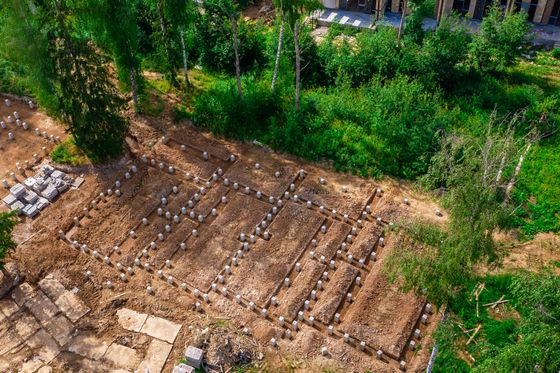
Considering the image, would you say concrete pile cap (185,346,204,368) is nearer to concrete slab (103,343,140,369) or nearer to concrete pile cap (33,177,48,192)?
concrete slab (103,343,140,369)

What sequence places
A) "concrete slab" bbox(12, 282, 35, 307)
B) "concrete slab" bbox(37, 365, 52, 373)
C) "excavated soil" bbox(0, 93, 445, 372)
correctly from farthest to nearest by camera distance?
"concrete slab" bbox(12, 282, 35, 307)
"excavated soil" bbox(0, 93, 445, 372)
"concrete slab" bbox(37, 365, 52, 373)

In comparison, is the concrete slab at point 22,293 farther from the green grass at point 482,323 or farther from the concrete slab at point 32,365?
the green grass at point 482,323

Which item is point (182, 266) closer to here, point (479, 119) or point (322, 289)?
point (322, 289)

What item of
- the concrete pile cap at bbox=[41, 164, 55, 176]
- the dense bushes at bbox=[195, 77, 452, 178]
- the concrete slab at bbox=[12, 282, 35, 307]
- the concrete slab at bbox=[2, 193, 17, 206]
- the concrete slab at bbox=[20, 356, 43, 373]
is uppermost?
the dense bushes at bbox=[195, 77, 452, 178]

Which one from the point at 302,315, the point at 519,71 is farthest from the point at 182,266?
the point at 519,71

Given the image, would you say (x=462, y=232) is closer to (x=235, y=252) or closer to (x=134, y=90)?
(x=235, y=252)

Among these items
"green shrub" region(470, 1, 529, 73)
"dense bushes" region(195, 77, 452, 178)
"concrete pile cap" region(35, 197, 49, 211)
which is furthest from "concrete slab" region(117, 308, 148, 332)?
"green shrub" region(470, 1, 529, 73)
